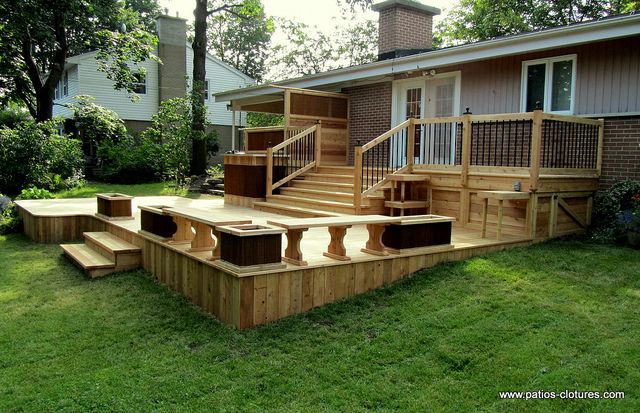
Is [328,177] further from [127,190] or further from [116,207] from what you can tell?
[127,190]

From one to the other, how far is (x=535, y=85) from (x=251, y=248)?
677 cm

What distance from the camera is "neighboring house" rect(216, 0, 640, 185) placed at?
26.0 feet

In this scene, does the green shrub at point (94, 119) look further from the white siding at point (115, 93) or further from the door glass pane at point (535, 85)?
the door glass pane at point (535, 85)

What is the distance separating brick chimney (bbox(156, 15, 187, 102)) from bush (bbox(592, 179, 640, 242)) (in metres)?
20.9

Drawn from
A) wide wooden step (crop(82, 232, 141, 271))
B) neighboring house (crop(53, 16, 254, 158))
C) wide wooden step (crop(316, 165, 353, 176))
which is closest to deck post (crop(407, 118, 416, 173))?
wide wooden step (crop(316, 165, 353, 176))

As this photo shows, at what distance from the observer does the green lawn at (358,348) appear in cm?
348

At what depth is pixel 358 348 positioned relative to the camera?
412 cm

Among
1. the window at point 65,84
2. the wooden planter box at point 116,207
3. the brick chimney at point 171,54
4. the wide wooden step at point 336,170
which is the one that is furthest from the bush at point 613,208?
the window at point 65,84

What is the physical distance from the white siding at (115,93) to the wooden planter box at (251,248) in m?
20.7

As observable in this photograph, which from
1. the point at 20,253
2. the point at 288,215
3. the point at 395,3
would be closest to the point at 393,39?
the point at 395,3

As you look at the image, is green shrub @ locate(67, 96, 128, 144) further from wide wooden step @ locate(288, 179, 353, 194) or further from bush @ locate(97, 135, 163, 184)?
wide wooden step @ locate(288, 179, 353, 194)

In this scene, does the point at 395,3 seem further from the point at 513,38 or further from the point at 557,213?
the point at 557,213

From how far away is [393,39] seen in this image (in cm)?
1267

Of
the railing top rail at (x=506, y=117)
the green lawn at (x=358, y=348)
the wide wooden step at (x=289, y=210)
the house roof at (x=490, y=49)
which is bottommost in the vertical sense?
the green lawn at (x=358, y=348)
